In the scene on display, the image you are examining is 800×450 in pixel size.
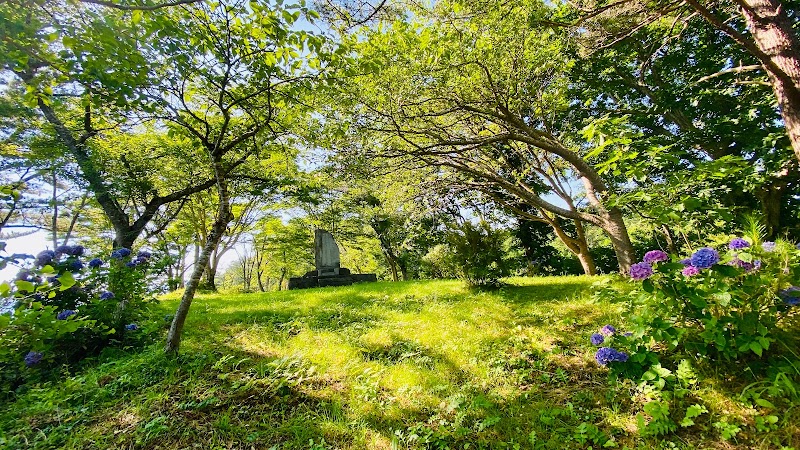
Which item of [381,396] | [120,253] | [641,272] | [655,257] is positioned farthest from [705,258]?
[120,253]

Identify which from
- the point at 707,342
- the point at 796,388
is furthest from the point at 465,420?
the point at 796,388

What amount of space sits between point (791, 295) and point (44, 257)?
681 cm

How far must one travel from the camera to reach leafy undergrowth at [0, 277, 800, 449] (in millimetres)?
2191

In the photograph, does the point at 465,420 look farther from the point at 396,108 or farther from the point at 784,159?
the point at 784,159

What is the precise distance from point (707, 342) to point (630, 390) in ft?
2.10

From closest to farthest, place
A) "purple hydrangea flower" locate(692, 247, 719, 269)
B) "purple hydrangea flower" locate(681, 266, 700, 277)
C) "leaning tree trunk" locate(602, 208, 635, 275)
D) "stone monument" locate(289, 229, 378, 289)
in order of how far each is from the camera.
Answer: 1. "purple hydrangea flower" locate(692, 247, 719, 269)
2. "purple hydrangea flower" locate(681, 266, 700, 277)
3. "leaning tree trunk" locate(602, 208, 635, 275)
4. "stone monument" locate(289, 229, 378, 289)

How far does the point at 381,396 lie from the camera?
9.27 ft

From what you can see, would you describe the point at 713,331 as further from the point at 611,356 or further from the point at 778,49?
the point at 778,49

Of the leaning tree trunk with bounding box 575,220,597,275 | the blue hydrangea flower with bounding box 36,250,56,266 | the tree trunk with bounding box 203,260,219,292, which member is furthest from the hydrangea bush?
the tree trunk with bounding box 203,260,219,292

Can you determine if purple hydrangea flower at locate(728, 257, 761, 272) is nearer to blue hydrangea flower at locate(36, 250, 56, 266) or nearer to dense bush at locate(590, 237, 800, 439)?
dense bush at locate(590, 237, 800, 439)

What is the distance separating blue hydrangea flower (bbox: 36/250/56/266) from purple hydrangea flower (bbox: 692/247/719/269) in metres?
6.22

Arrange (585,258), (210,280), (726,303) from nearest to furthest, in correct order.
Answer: (726,303), (585,258), (210,280)

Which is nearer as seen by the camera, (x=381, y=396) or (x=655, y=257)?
(x=655, y=257)

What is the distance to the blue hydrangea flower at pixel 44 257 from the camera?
354 centimetres
